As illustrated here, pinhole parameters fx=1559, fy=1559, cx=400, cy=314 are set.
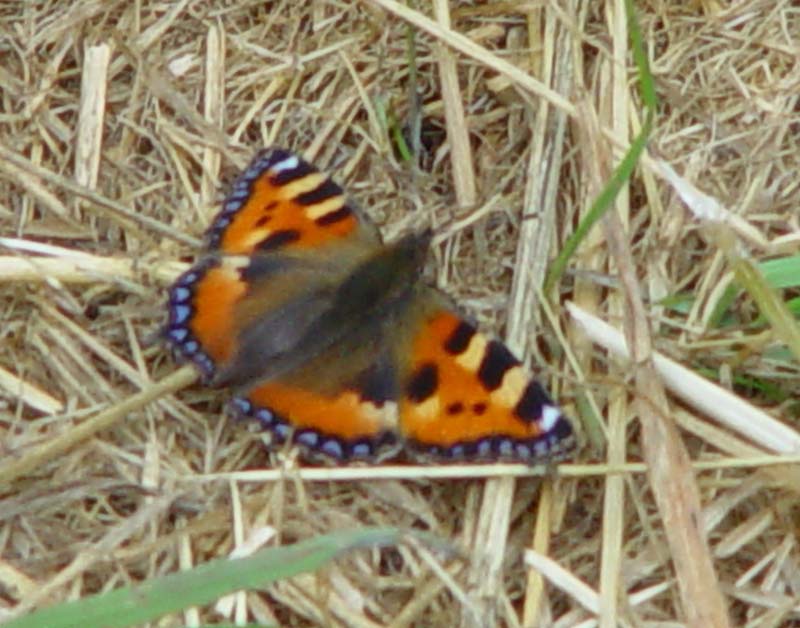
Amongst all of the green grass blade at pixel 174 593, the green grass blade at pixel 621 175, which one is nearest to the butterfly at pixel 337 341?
the green grass blade at pixel 621 175

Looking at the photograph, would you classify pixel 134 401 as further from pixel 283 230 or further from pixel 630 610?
pixel 630 610

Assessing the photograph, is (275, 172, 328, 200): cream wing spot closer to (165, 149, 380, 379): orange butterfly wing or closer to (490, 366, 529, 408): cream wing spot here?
(165, 149, 380, 379): orange butterfly wing

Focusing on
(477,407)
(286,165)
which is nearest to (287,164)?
(286,165)

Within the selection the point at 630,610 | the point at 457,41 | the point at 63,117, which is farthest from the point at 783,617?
the point at 63,117

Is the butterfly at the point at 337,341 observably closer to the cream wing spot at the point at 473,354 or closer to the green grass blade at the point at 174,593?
the cream wing spot at the point at 473,354

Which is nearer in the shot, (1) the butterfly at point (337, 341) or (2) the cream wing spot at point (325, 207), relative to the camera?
(1) the butterfly at point (337, 341)

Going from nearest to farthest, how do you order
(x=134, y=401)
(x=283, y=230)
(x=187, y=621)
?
(x=187, y=621) < (x=134, y=401) < (x=283, y=230)

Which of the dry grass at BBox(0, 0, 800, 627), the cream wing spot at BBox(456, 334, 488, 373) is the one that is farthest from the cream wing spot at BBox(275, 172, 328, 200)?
the cream wing spot at BBox(456, 334, 488, 373)
